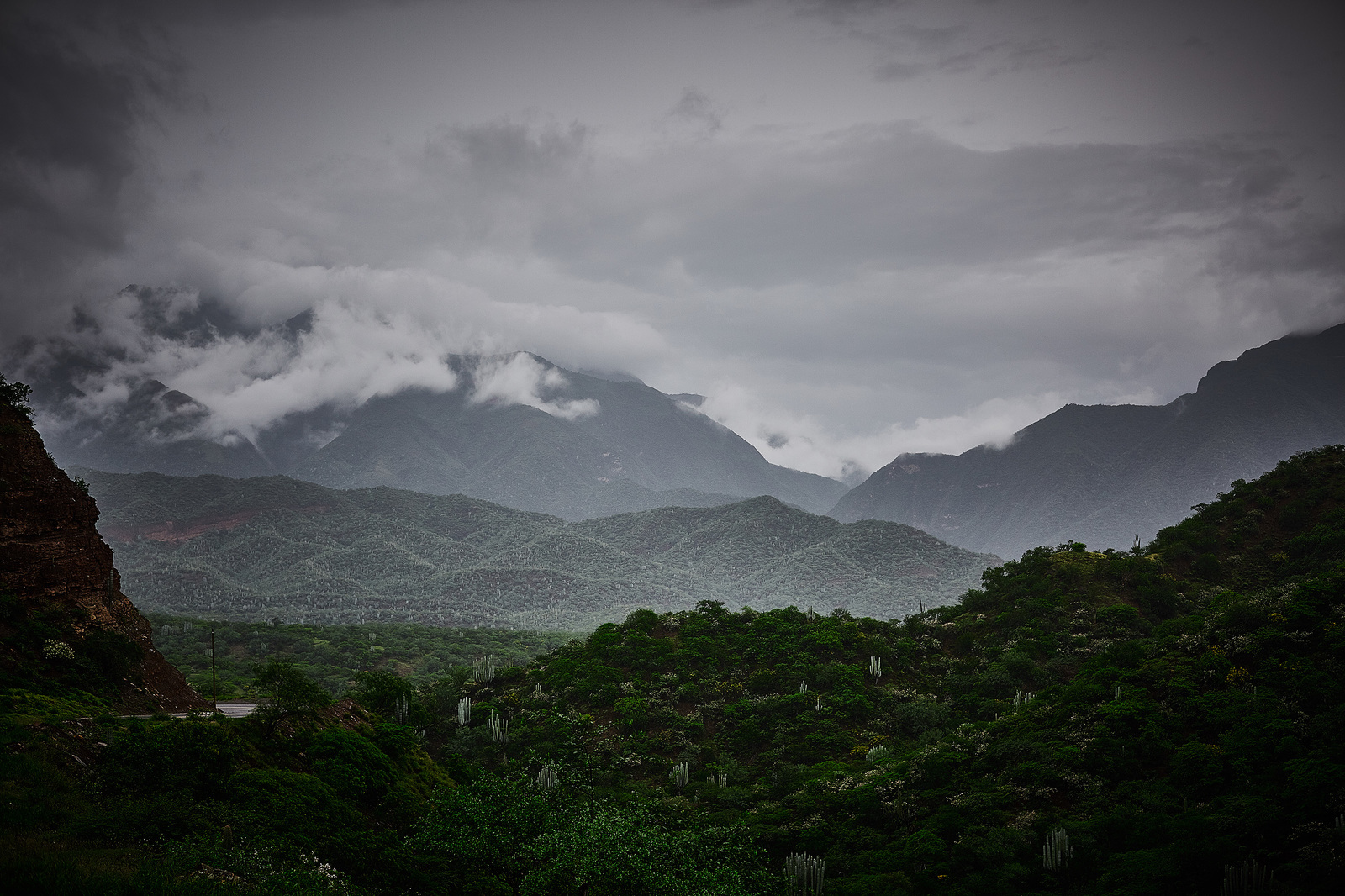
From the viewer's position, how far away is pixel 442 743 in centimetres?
5581

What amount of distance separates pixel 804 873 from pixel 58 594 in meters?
37.3

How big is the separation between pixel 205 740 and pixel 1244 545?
261 ft

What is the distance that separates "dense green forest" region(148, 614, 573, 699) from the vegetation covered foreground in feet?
157

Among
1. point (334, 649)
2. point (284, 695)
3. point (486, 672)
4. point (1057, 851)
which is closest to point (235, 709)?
point (284, 695)

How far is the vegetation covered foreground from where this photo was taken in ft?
77.2

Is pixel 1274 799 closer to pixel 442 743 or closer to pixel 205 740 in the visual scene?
pixel 205 740

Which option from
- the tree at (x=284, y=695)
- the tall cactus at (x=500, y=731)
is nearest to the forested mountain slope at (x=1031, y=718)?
the tall cactus at (x=500, y=731)

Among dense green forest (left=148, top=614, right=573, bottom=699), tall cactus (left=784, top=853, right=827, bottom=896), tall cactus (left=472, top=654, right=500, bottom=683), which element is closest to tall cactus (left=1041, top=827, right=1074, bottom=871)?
tall cactus (left=784, top=853, right=827, bottom=896)

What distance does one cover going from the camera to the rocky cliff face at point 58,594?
31805 millimetres

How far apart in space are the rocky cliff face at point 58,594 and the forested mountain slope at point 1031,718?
17.3 meters

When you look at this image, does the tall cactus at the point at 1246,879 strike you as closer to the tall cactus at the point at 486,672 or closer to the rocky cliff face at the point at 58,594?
the rocky cliff face at the point at 58,594

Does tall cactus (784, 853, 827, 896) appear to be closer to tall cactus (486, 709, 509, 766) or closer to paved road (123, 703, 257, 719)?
tall cactus (486, 709, 509, 766)

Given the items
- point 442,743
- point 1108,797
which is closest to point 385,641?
point 442,743

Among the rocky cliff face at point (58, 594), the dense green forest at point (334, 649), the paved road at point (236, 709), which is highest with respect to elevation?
the rocky cliff face at point (58, 594)
